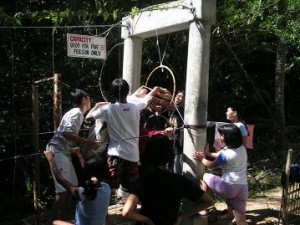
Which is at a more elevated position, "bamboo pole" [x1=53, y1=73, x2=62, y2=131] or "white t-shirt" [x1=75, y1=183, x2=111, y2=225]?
"bamboo pole" [x1=53, y1=73, x2=62, y2=131]

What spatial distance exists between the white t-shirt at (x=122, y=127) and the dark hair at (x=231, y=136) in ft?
3.36

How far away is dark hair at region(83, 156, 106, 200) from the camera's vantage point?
11.7ft

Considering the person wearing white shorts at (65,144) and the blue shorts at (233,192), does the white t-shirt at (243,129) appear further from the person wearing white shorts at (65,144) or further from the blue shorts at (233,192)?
the person wearing white shorts at (65,144)

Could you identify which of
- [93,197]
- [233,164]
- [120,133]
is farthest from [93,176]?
[233,164]

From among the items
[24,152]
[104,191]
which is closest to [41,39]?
[24,152]

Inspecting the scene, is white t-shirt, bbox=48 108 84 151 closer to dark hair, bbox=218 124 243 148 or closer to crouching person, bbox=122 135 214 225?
dark hair, bbox=218 124 243 148

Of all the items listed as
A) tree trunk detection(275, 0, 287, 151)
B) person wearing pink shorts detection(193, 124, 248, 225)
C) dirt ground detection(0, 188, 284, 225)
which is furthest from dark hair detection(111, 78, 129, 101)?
tree trunk detection(275, 0, 287, 151)

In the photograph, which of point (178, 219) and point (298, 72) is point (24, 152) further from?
point (298, 72)

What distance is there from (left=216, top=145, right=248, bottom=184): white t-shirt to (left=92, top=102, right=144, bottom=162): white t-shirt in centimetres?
104

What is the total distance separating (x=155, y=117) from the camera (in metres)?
6.34

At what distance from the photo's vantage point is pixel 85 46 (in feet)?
20.0

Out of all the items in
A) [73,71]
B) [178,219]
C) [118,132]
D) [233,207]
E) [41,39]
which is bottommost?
[233,207]

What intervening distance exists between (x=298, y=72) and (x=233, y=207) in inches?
400

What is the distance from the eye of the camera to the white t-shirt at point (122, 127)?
17.0ft
